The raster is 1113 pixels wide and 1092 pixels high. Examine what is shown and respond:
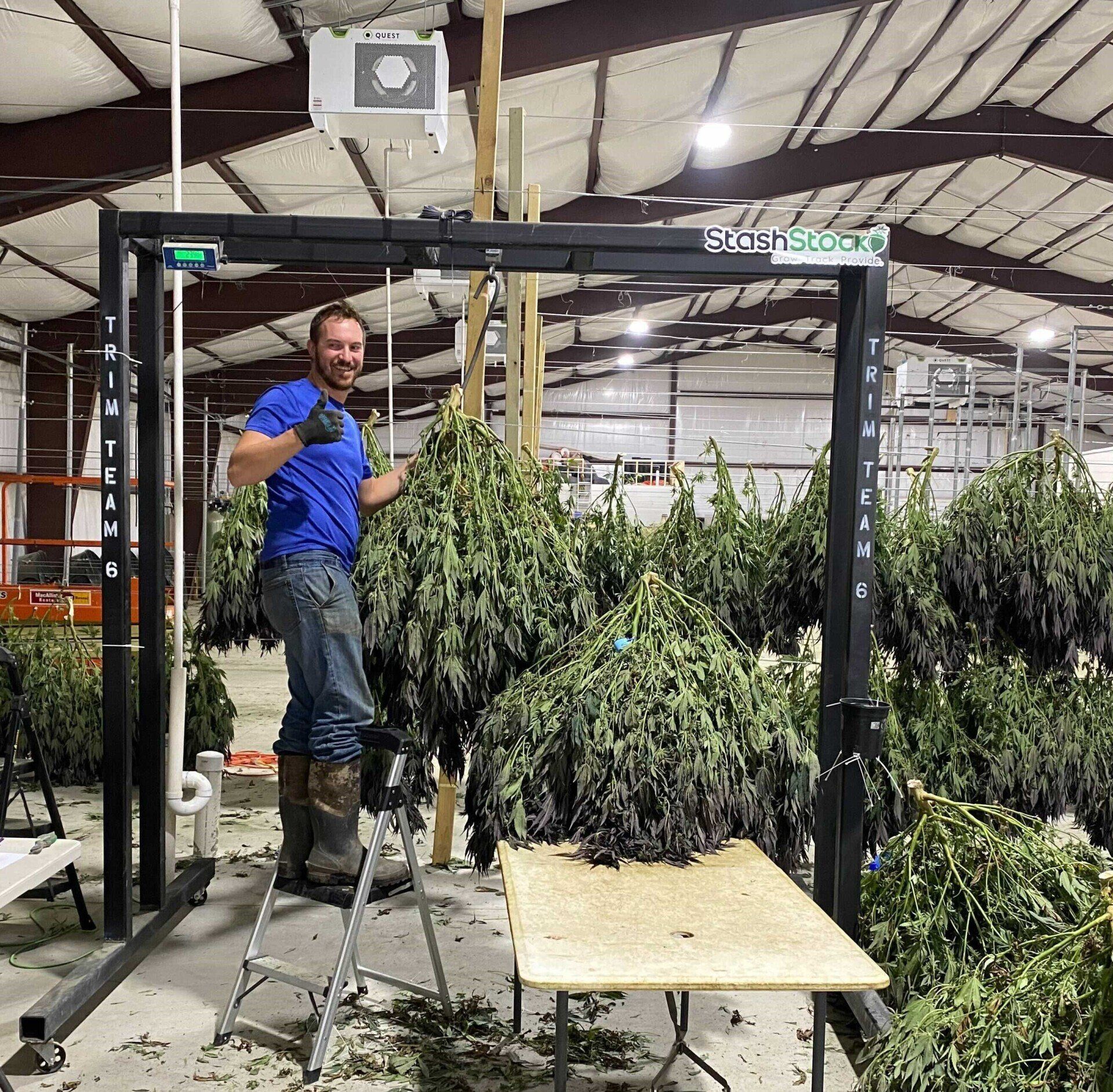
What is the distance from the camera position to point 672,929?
2021mm

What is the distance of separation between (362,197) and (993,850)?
6.59 metres

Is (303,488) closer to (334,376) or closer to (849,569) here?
(334,376)

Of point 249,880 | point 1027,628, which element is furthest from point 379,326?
point 1027,628

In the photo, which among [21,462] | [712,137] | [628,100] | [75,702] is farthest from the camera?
[21,462]

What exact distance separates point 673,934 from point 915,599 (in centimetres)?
165

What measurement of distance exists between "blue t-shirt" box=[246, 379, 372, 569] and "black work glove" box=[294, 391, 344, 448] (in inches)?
7.3

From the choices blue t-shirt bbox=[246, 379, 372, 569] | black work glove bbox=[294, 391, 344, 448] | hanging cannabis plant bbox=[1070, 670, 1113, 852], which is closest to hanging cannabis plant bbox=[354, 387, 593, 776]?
blue t-shirt bbox=[246, 379, 372, 569]

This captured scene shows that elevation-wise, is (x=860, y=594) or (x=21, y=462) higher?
(x=21, y=462)

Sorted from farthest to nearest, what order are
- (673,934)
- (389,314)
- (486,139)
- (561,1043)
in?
(389,314) → (486,139) → (673,934) → (561,1043)

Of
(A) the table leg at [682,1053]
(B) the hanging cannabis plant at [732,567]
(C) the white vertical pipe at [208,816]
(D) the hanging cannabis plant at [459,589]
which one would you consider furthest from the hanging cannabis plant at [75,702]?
(A) the table leg at [682,1053]

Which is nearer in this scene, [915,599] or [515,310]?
[915,599]

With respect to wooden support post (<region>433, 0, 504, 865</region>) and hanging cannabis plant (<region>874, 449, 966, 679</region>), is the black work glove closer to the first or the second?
wooden support post (<region>433, 0, 504, 865</region>)

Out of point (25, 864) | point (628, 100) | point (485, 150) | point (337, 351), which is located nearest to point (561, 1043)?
point (25, 864)

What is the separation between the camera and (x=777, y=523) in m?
3.52
